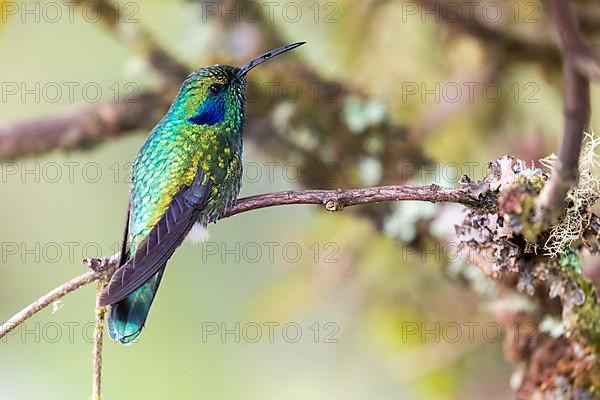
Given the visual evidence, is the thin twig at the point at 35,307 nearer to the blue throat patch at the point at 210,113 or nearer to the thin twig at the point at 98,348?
the thin twig at the point at 98,348

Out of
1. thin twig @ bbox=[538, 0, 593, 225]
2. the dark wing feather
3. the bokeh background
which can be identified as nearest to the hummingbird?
the dark wing feather

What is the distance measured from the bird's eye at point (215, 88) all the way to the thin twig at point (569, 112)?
1144 mm

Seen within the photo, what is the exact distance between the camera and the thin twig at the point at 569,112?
176 centimetres

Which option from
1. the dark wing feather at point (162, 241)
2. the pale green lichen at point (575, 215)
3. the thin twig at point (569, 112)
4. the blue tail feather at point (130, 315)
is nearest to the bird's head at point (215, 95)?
the dark wing feather at point (162, 241)

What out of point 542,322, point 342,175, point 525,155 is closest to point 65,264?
point 342,175

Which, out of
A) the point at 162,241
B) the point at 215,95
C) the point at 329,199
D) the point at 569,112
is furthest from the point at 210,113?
the point at 569,112

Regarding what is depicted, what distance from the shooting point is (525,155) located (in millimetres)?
3418

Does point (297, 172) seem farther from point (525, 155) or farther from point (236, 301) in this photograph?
point (236, 301)

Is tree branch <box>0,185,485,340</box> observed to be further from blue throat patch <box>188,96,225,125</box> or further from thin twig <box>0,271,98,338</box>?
blue throat patch <box>188,96,225,125</box>

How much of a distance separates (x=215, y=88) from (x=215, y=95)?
0.09 ft

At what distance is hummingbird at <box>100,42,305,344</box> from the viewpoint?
7.22 feet

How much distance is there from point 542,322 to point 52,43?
15.5ft

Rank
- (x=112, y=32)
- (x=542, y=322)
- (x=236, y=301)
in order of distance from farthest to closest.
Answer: (x=236, y=301) < (x=112, y=32) < (x=542, y=322)

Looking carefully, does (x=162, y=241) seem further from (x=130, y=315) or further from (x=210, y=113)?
(x=210, y=113)
